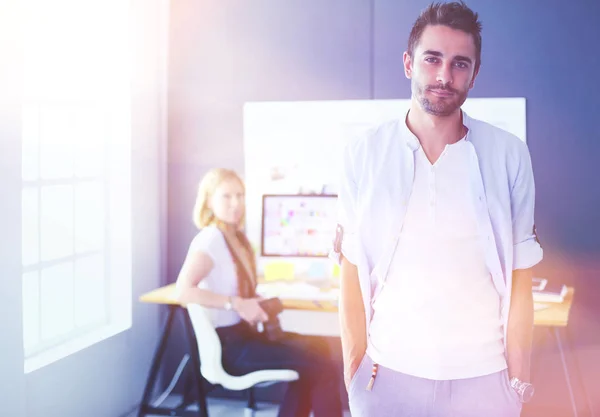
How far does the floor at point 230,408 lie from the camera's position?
11.9 feet

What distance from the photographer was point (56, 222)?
128 inches

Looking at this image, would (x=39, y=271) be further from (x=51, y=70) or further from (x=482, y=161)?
(x=482, y=161)

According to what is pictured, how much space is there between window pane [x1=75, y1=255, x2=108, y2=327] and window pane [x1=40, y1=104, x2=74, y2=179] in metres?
0.52

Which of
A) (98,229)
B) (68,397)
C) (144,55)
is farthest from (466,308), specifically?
(144,55)

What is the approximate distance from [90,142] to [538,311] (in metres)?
2.51

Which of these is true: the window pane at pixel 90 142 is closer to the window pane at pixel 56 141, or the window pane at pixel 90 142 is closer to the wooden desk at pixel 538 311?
the window pane at pixel 56 141

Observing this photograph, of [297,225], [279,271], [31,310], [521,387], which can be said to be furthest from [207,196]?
[521,387]

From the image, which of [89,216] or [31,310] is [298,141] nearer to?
[89,216]

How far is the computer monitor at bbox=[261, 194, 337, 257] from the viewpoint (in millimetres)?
3455

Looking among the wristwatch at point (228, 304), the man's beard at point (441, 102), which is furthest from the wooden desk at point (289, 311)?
the man's beard at point (441, 102)

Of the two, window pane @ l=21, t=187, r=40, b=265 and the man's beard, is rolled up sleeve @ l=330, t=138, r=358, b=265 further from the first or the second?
window pane @ l=21, t=187, r=40, b=265

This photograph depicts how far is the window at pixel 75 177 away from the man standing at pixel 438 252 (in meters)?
1.85

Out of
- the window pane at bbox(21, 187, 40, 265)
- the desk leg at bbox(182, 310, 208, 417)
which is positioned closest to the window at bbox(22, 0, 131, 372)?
the window pane at bbox(21, 187, 40, 265)

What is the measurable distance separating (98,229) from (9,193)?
1.03 meters
